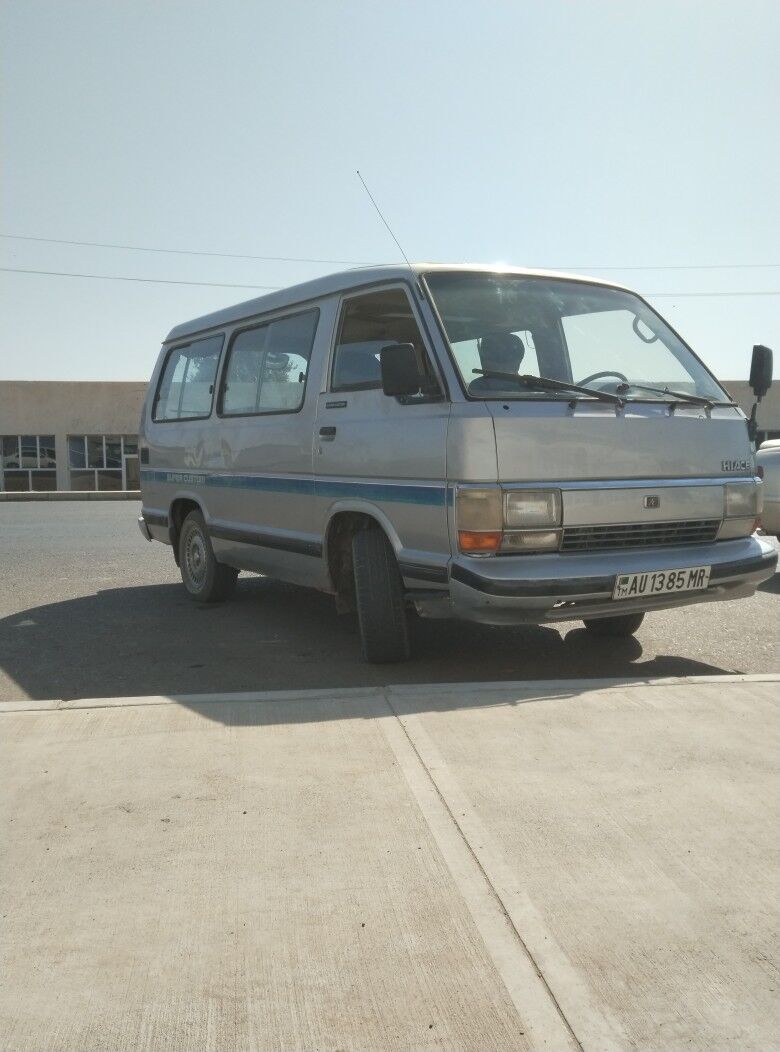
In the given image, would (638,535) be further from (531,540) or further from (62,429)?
(62,429)

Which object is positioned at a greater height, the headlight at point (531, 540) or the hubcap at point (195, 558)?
the headlight at point (531, 540)

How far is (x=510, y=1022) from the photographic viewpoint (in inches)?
94.0

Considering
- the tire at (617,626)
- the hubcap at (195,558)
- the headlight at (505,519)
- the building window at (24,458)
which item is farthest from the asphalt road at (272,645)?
the building window at (24,458)

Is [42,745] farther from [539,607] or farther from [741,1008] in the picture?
[741,1008]

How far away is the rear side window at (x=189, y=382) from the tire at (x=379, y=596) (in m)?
2.57

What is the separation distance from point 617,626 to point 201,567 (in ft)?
10.8

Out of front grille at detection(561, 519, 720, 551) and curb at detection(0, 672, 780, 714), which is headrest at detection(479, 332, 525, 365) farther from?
curb at detection(0, 672, 780, 714)

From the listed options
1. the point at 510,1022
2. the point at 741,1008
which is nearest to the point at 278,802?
the point at 510,1022

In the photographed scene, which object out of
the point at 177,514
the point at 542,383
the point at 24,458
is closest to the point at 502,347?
the point at 542,383

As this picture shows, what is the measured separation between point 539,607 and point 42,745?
2.32 m

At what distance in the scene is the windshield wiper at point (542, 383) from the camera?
547 cm

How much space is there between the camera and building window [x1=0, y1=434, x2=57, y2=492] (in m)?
43.4

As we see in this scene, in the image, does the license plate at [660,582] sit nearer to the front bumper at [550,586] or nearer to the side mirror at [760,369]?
the front bumper at [550,586]

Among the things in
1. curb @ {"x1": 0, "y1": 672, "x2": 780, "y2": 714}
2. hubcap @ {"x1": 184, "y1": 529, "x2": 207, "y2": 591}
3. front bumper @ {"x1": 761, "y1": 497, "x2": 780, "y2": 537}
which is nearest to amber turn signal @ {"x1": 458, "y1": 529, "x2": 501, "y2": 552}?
curb @ {"x1": 0, "y1": 672, "x2": 780, "y2": 714}
